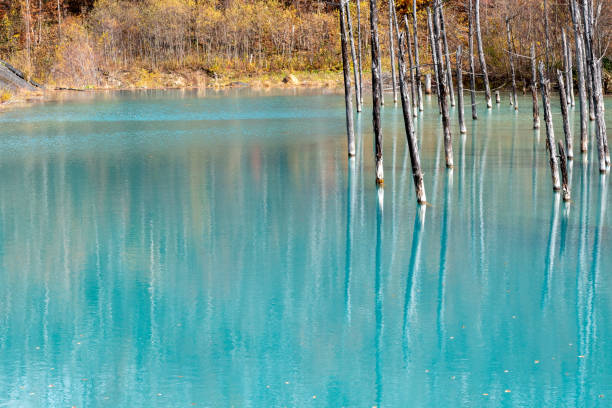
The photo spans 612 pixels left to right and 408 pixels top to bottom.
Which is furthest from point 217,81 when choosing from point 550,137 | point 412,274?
point 412,274

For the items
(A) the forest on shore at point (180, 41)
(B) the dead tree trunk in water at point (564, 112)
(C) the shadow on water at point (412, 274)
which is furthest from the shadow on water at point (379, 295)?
(A) the forest on shore at point (180, 41)

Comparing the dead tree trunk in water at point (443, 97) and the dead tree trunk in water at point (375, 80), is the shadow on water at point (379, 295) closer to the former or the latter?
the dead tree trunk in water at point (375, 80)

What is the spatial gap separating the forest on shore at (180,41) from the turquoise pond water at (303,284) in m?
50.9

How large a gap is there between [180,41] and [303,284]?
78.5m

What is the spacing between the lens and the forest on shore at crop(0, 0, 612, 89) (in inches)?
2933

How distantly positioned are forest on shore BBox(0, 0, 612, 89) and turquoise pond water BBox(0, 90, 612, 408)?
50858 millimetres

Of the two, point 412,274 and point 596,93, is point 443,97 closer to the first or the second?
point 596,93

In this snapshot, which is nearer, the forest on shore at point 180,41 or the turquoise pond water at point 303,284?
the turquoise pond water at point 303,284

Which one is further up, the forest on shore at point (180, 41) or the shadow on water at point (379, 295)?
the forest on shore at point (180, 41)

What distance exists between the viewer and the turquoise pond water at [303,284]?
8.90m

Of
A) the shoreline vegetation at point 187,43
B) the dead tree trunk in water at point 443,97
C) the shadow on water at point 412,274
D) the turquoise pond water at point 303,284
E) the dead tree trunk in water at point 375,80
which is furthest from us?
the shoreline vegetation at point 187,43

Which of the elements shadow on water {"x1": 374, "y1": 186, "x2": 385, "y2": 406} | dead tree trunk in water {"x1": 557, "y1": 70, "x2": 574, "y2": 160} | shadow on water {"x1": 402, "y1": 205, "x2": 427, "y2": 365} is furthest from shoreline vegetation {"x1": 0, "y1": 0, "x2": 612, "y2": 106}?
shadow on water {"x1": 402, "y1": 205, "x2": 427, "y2": 365}

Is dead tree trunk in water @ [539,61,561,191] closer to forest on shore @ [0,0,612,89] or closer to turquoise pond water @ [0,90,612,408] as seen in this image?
turquoise pond water @ [0,90,612,408]

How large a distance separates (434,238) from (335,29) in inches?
3030
